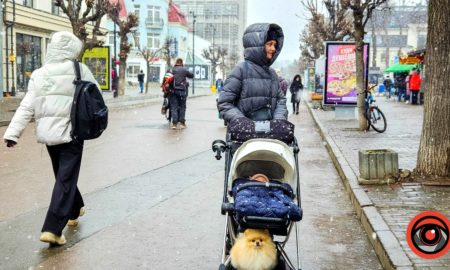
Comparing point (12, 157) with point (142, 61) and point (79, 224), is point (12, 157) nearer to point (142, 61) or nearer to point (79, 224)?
point (79, 224)

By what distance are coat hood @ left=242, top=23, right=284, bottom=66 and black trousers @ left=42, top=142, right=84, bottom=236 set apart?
6.25ft

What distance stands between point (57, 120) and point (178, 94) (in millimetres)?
12698

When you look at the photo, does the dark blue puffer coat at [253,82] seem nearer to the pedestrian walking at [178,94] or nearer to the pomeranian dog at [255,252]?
the pomeranian dog at [255,252]

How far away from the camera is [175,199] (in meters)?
8.22

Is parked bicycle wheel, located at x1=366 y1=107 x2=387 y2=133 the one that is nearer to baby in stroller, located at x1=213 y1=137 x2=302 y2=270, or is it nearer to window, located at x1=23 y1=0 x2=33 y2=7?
baby in stroller, located at x1=213 y1=137 x2=302 y2=270

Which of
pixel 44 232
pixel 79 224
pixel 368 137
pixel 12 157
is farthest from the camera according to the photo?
pixel 368 137

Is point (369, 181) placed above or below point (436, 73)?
below

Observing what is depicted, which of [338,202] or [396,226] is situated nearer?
[396,226]

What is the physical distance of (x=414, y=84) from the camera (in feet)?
112

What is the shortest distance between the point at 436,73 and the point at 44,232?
18.2 feet

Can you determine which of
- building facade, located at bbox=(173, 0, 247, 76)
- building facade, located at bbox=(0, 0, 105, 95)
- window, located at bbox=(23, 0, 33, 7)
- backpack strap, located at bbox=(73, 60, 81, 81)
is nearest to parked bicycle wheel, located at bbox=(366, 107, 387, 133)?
backpack strap, located at bbox=(73, 60, 81, 81)

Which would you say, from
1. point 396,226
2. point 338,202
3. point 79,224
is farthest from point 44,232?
point 338,202

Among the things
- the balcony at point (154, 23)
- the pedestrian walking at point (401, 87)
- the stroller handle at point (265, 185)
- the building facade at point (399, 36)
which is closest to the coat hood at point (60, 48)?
the stroller handle at point (265, 185)

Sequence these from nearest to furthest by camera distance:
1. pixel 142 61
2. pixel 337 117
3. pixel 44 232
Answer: pixel 44 232 → pixel 337 117 → pixel 142 61
